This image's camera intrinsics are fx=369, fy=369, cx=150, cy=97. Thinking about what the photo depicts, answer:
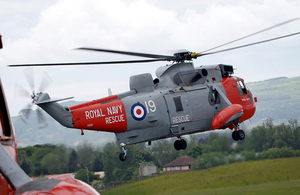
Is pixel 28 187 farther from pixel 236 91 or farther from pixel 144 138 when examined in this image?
pixel 236 91

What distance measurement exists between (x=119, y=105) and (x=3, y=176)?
12151mm

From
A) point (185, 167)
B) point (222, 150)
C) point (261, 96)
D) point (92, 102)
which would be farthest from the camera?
point (261, 96)

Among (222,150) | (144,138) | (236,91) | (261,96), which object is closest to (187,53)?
(236,91)

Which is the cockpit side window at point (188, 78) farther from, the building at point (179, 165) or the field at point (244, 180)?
the building at point (179, 165)

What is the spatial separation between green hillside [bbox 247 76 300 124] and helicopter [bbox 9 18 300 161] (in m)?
24.0

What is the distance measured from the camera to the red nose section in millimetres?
15867

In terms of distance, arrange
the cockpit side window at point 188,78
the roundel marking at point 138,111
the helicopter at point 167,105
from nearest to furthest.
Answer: the helicopter at point 167,105 < the roundel marking at point 138,111 < the cockpit side window at point 188,78

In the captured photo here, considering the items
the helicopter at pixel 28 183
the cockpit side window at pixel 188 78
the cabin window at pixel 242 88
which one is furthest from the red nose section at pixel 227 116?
the helicopter at pixel 28 183

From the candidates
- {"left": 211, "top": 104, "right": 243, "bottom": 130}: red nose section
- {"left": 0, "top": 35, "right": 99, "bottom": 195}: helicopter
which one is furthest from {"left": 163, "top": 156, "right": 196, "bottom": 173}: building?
{"left": 0, "top": 35, "right": 99, "bottom": 195}: helicopter

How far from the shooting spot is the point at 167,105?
49.3ft

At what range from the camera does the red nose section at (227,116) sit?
1587cm

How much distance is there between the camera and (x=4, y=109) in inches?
90.9

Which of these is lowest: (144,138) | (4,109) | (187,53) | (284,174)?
(284,174)

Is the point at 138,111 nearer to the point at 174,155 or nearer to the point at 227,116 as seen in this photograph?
the point at 227,116
